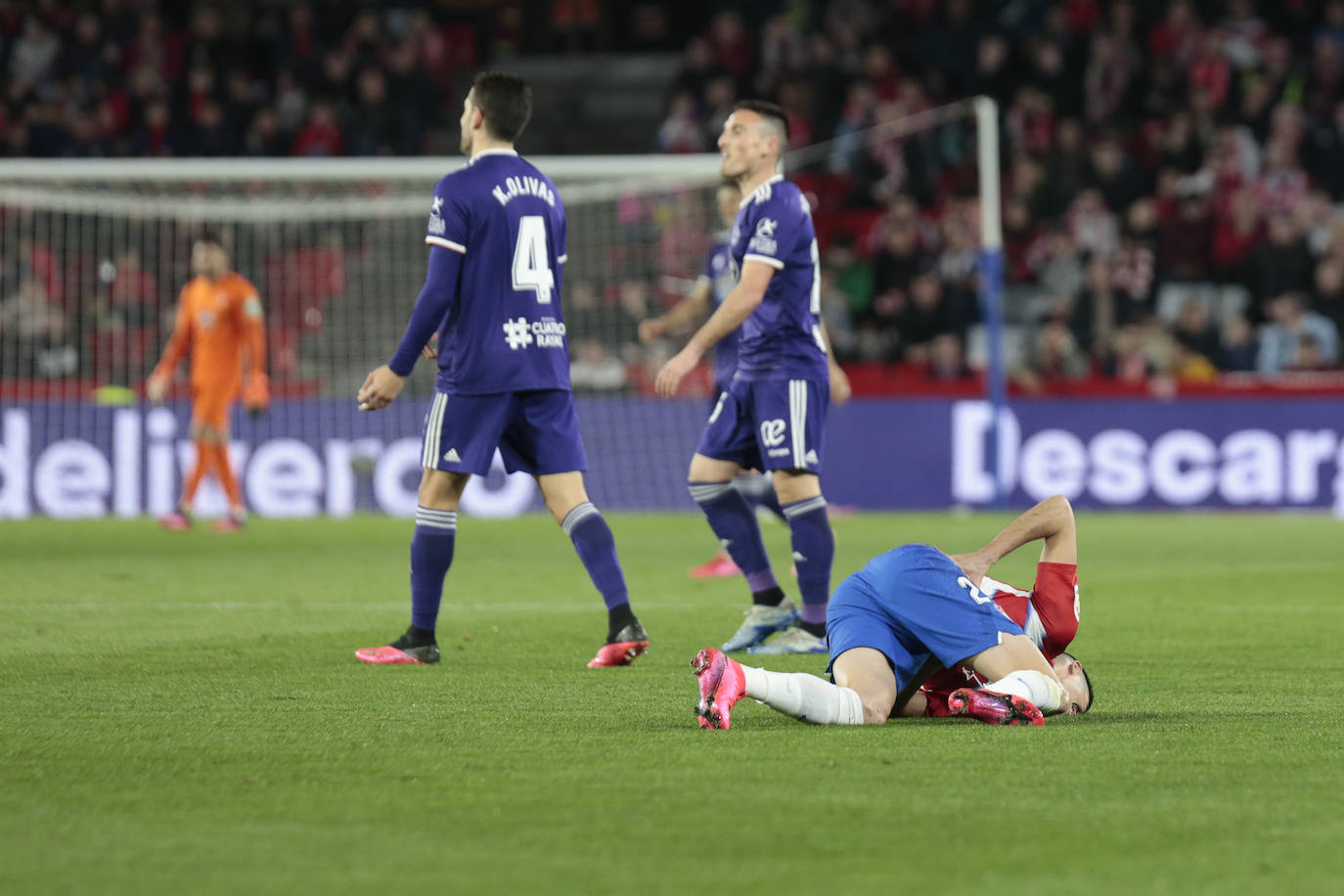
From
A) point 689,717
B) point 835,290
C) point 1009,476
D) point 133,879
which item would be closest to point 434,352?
point 689,717

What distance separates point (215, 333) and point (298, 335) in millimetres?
2825

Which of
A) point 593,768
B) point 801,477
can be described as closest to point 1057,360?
point 801,477

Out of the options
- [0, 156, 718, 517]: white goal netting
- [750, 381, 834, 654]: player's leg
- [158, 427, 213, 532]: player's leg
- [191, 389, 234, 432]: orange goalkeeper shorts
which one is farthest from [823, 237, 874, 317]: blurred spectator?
[750, 381, 834, 654]: player's leg

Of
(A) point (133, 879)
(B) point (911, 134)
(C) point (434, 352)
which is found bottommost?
(A) point (133, 879)

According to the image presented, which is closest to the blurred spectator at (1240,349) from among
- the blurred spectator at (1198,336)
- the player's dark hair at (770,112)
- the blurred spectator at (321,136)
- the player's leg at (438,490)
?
the blurred spectator at (1198,336)

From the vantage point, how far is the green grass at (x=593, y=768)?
3.52 meters

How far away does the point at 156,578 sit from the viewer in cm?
1018

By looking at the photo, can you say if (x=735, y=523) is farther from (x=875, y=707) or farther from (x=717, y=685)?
(x=717, y=685)

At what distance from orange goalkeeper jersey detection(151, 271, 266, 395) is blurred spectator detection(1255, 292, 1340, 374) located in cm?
912

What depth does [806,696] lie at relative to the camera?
5.13m

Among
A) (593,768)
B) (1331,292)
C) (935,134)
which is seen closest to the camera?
(593,768)

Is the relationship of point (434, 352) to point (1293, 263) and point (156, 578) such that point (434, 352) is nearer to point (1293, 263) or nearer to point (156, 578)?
A: point (156, 578)

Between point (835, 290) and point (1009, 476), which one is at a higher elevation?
point (835, 290)

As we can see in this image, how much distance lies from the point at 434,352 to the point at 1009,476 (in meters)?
10.0
